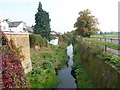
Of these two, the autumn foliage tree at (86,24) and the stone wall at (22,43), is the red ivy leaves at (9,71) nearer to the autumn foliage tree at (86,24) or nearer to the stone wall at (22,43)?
the stone wall at (22,43)

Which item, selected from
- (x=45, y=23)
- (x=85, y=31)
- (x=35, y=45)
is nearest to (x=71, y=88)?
(x=35, y=45)

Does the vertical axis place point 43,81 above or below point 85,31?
below

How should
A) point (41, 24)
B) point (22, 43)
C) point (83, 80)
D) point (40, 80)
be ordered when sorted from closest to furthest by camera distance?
point (40, 80)
point (83, 80)
point (22, 43)
point (41, 24)

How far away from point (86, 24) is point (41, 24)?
455 inches

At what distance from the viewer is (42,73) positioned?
9.80 meters

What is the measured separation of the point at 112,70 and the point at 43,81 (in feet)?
16.8

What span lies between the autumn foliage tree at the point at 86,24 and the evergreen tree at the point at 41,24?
8423 millimetres

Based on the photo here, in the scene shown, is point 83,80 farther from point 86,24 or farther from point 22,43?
point 86,24

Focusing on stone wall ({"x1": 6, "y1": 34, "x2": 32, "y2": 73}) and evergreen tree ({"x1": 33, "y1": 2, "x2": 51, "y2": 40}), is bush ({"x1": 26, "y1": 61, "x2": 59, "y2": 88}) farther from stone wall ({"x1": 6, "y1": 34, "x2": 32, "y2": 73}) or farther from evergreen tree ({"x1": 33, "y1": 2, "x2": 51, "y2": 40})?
evergreen tree ({"x1": 33, "y1": 2, "x2": 51, "y2": 40})

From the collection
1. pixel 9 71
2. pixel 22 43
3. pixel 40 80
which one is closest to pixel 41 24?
pixel 22 43

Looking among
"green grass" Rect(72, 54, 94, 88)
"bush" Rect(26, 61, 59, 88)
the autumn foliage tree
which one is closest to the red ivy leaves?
"bush" Rect(26, 61, 59, 88)

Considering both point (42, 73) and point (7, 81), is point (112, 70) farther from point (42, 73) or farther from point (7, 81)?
point (42, 73)

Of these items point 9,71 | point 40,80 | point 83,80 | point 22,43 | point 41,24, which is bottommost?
point 83,80

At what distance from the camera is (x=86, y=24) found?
3086cm
